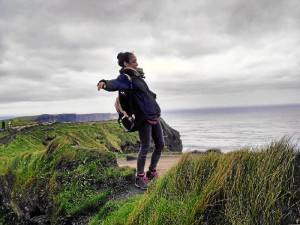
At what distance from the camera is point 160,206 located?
16.5 ft

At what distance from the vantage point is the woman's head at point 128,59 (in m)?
7.08

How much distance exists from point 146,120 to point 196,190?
7.52 feet

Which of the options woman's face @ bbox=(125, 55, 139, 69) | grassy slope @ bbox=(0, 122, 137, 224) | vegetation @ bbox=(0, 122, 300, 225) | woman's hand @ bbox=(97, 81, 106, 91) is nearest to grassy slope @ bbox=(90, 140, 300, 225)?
vegetation @ bbox=(0, 122, 300, 225)

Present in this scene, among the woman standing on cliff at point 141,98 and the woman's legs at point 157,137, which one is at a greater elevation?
the woman standing on cliff at point 141,98

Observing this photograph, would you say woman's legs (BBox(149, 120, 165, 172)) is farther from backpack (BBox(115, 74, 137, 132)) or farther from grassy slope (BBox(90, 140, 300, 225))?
grassy slope (BBox(90, 140, 300, 225))

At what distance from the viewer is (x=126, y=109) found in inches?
281

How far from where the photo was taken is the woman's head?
7.08 m

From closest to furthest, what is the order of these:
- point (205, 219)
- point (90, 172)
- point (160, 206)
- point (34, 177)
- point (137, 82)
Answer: point (205, 219) → point (160, 206) → point (137, 82) → point (90, 172) → point (34, 177)

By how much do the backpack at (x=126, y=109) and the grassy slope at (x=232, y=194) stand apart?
69.7 inches

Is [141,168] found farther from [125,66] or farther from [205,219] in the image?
[205,219]

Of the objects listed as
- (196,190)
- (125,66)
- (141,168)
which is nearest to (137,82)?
(125,66)

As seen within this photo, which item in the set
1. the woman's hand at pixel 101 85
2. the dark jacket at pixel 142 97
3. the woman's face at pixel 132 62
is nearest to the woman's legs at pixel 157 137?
the dark jacket at pixel 142 97

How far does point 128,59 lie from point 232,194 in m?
3.78

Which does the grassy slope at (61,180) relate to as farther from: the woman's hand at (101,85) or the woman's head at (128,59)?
the woman's head at (128,59)
